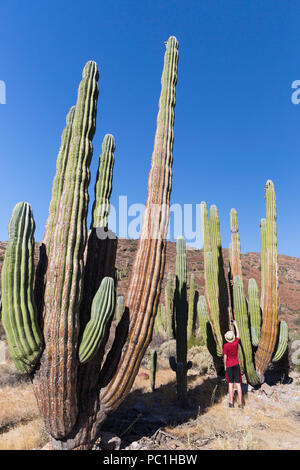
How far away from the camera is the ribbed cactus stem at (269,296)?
24.3ft

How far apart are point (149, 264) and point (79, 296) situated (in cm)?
119

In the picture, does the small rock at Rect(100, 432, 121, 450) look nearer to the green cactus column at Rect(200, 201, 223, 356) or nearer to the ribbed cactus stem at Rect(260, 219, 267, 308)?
the green cactus column at Rect(200, 201, 223, 356)

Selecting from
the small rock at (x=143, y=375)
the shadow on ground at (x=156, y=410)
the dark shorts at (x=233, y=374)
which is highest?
A: the dark shorts at (x=233, y=374)

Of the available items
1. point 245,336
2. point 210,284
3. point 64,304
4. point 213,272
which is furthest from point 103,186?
point 245,336

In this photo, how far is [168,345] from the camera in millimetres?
10891

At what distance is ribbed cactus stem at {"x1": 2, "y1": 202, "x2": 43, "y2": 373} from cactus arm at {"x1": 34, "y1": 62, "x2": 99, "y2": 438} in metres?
0.18

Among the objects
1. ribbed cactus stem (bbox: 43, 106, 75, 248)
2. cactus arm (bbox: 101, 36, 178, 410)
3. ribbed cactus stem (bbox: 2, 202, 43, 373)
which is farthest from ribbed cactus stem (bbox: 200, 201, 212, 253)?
ribbed cactus stem (bbox: 2, 202, 43, 373)

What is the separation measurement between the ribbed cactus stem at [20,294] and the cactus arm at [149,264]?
1274 millimetres

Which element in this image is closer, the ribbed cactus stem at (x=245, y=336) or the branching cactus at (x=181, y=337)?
the branching cactus at (x=181, y=337)

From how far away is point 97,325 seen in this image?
383cm

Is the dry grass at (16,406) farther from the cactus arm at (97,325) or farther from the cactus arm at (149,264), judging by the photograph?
the cactus arm at (97,325)

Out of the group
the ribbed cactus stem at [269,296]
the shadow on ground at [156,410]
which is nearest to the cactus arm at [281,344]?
the ribbed cactus stem at [269,296]

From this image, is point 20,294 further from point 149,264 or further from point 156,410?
point 156,410
